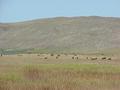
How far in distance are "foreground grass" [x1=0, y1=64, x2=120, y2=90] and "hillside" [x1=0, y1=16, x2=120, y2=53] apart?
45.8m

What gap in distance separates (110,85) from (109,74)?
625 centimetres

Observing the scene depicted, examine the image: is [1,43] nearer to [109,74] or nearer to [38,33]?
[38,33]

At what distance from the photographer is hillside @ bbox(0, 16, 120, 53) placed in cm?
7944

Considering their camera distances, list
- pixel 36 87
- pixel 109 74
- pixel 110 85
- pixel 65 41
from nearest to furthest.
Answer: pixel 36 87, pixel 110 85, pixel 109 74, pixel 65 41

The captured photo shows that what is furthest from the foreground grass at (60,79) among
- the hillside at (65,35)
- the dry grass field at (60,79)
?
the hillside at (65,35)

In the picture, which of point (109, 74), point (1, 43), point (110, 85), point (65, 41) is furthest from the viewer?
point (1, 43)

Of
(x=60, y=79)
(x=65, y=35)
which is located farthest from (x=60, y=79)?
(x=65, y=35)

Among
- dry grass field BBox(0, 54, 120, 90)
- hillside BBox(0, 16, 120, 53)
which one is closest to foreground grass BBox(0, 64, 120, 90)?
dry grass field BBox(0, 54, 120, 90)

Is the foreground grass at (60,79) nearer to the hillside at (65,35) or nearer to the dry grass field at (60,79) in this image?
the dry grass field at (60,79)

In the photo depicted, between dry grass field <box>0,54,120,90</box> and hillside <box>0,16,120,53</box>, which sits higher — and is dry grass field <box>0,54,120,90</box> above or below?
above

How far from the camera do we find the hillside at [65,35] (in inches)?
3127

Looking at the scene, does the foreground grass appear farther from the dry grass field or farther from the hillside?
the hillside

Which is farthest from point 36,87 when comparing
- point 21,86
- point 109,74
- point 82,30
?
point 82,30

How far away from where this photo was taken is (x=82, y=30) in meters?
88.9
